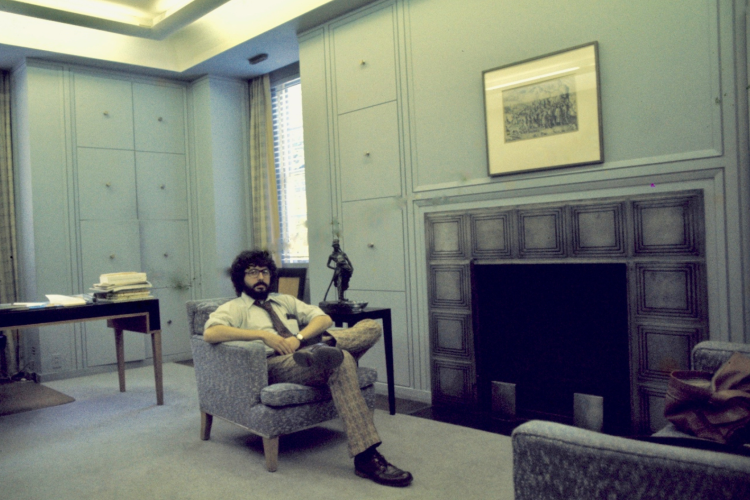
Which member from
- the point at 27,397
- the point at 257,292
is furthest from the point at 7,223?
the point at 257,292

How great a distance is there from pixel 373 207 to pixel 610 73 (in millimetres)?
1819

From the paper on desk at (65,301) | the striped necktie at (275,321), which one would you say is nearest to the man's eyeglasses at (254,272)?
the striped necktie at (275,321)

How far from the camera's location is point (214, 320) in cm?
291

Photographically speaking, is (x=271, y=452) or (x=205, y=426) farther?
(x=205, y=426)

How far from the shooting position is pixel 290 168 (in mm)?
5547

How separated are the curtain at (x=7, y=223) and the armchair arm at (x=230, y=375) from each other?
2.99m

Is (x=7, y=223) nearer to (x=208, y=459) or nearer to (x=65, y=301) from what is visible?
(x=65, y=301)

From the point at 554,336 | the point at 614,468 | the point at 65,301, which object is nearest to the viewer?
the point at 614,468

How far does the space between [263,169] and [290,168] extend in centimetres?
33

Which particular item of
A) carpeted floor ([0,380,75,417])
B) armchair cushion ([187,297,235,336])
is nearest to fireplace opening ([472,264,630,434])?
armchair cushion ([187,297,235,336])

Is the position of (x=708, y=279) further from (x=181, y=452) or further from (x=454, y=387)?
(x=181, y=452)

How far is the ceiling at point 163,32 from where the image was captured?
170 inches

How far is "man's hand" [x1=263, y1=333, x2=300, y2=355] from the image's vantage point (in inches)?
113

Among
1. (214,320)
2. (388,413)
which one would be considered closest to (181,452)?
(214,320)
